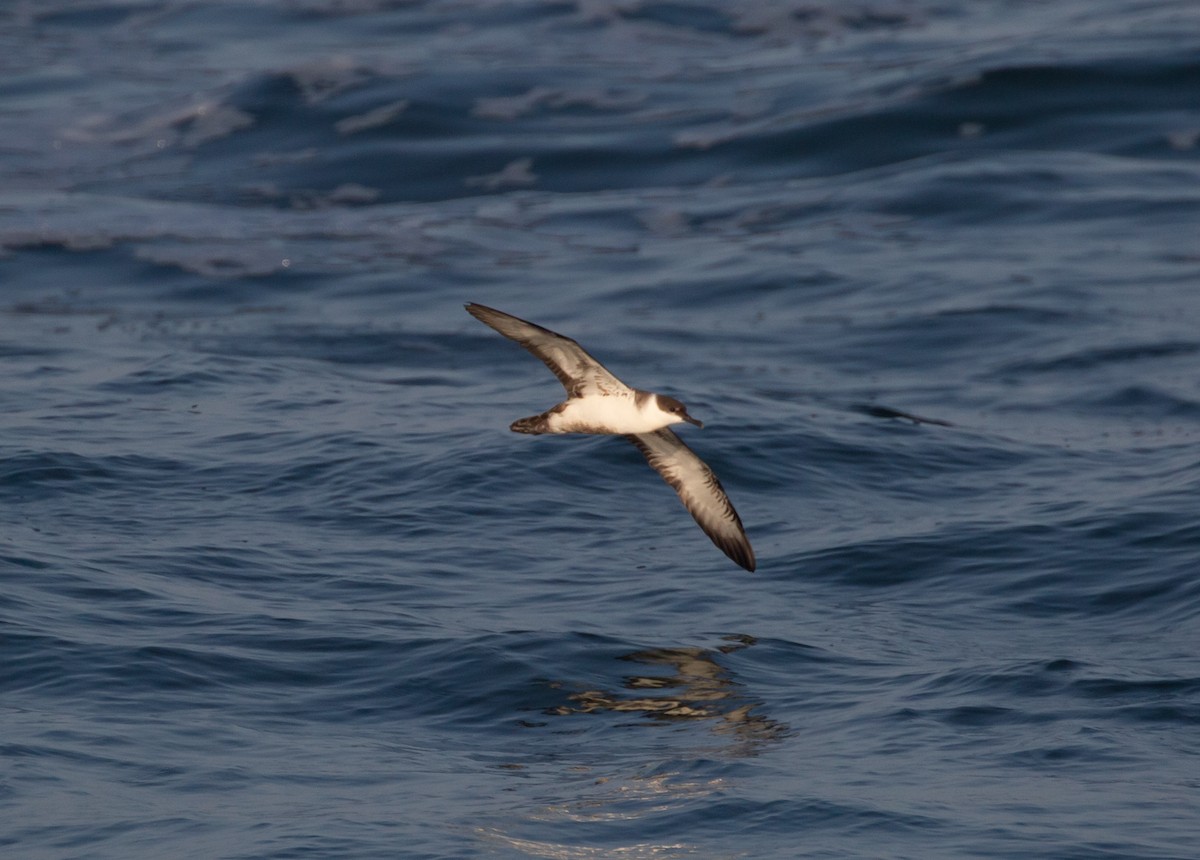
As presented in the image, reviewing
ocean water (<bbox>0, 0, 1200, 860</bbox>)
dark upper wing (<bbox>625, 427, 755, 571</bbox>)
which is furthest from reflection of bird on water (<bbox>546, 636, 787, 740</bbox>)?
dark upper wing (<bbox>625, 427, 755, 571</bbox>)

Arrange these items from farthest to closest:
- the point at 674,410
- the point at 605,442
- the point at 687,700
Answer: the point at 605,442
the point at 687,700
the point at 674,410

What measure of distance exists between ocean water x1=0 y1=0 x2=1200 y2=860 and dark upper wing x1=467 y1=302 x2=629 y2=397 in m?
2.67

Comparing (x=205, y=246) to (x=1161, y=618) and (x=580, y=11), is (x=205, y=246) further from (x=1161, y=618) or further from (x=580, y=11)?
(x=1161, y=618)

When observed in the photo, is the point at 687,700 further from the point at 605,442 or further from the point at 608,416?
the point at 605,442

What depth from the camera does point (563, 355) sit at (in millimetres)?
10820

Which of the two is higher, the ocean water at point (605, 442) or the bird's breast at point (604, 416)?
the bird's breast at point (604, 416)

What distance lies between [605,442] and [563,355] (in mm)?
8908

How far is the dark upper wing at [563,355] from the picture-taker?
10242 millimetres

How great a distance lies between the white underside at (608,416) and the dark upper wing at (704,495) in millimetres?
1667

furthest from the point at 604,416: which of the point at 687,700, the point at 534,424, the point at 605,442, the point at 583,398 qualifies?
the point at 605,442

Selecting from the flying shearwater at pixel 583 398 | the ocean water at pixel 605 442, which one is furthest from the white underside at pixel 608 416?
the ocean water at pixel 605 442

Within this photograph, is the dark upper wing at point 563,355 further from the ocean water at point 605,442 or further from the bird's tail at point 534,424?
the ocean water at point 605,442

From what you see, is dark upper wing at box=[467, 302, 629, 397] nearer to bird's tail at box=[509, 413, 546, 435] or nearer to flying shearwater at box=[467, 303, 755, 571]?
flying shearwater at box=[467, 303, 755, 571]

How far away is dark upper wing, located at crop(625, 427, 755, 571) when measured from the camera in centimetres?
1310
